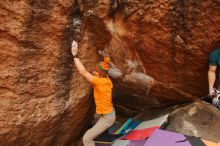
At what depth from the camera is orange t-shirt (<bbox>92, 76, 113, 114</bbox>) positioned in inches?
223

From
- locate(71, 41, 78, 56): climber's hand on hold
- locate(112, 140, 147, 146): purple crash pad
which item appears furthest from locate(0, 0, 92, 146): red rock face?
locate(112, 140, 147, 146): purple crash pad

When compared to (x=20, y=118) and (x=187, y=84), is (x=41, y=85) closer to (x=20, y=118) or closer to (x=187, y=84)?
(x=20, y=118)

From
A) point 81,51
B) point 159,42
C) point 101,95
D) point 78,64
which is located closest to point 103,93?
point 101,95

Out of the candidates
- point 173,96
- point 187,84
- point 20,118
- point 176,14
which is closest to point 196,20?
point 176,14

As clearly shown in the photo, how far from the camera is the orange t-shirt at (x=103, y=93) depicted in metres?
5.67

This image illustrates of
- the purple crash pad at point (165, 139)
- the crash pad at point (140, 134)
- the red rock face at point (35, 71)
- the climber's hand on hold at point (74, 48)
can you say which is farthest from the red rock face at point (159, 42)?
the purple crash pad at point (165, 139)

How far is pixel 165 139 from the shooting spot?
5.61m

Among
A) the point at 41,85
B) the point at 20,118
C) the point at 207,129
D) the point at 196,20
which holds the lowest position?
the point at 207,129

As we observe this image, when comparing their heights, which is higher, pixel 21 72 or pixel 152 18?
pixel 152 18

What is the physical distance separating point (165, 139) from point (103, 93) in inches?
50.3

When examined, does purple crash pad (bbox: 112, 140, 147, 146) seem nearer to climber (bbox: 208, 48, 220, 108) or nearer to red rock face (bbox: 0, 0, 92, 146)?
red rock face (bbox: 0, 0, 92, 146)

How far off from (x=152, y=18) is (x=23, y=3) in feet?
6.41

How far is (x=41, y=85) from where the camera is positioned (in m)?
5.55

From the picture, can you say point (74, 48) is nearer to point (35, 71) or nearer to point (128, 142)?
point (35, 71)
